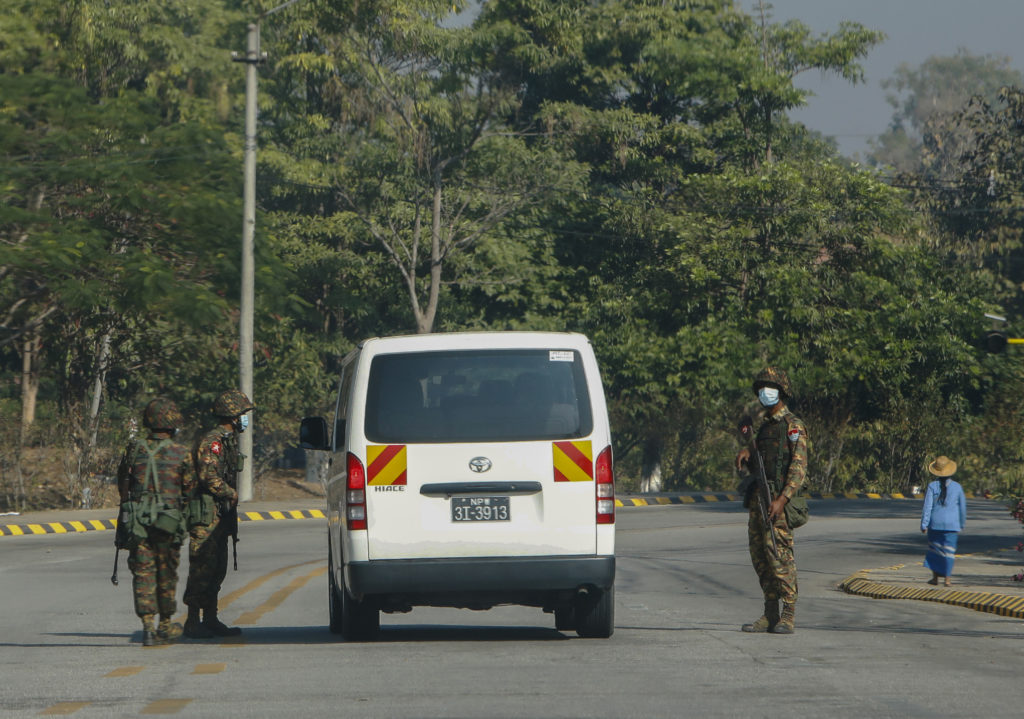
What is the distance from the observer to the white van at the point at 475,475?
10.2 metres

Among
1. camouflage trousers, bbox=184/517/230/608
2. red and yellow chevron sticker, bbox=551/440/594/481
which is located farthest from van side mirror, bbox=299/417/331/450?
red and yellow chevron sticker, bbox=551/440/594/481

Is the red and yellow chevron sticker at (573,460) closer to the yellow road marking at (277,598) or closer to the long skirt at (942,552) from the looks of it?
the yellow road marking at (277,598)

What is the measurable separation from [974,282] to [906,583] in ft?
83.7

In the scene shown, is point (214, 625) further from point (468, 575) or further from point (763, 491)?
point (763, 491)

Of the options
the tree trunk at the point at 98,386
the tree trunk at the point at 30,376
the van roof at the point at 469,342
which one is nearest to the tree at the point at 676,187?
the tree trunk at the point at 98,386

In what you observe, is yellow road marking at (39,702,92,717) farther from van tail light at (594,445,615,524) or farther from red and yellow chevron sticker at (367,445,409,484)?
van tail light at (594,445,615,524)

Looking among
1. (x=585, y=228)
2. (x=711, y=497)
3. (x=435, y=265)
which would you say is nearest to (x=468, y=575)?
(x=711, y=497)

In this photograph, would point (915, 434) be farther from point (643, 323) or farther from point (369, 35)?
point (369, 35)

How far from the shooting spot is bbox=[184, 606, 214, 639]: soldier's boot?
37.6ft

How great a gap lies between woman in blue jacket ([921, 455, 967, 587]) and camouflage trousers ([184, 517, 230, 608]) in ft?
29.0

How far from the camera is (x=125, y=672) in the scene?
920 centimetres

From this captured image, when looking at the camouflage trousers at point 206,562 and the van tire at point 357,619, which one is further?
the camouflage trousers at point 206,562

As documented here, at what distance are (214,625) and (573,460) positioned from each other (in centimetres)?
316

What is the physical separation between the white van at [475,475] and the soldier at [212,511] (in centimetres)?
124
